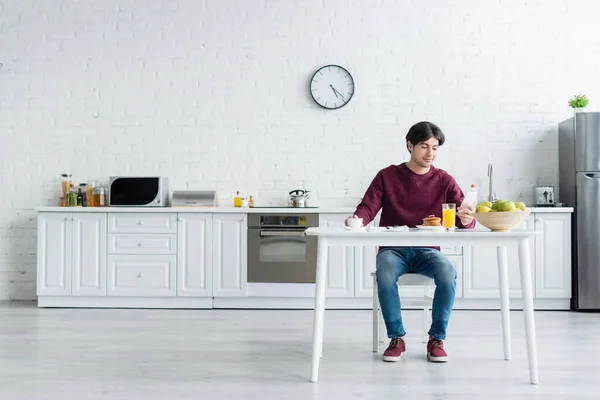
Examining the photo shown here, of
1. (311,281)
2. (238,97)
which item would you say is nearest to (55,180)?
(238,97)

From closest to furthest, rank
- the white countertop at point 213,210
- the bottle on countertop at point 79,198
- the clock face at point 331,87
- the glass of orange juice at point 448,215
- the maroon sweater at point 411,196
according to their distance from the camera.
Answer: the glass of orange juice at point 448,215 < the maroon sweater at point 411,196 < the white countertop at point 213,210 < the bottle on countertop at point 79,198 < the clock face at point 331,87

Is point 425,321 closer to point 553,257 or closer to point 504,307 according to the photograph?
point 504,307

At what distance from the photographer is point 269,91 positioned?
5.32 meters

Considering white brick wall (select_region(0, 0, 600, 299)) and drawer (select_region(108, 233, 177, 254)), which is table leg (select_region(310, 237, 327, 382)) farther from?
white brick wall (select_region(0, 0, 600, 299))

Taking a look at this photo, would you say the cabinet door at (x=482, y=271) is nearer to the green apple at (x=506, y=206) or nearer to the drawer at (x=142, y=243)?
the green apple at (x=506, y=206)

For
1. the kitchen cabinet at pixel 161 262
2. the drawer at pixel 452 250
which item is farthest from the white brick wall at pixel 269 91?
the drawer at pixel 452 250

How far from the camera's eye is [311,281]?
4805 millimetres

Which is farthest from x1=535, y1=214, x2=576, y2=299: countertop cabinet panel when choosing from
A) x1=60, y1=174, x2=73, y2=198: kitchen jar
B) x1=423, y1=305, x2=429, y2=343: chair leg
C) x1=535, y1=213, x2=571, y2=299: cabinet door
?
x1=60, y1=174, x2=73, y2=198: kitchen jar

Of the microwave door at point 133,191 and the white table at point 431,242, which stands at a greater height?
the microwave door at point 133,191

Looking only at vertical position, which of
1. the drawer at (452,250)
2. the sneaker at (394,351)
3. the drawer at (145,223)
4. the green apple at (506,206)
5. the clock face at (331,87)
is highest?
the clock face at (331,87)

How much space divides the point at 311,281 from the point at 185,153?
158cm

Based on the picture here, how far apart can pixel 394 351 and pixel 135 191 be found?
285 cm

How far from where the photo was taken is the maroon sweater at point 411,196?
3234mm

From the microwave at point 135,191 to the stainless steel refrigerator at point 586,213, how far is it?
3.27 meters
